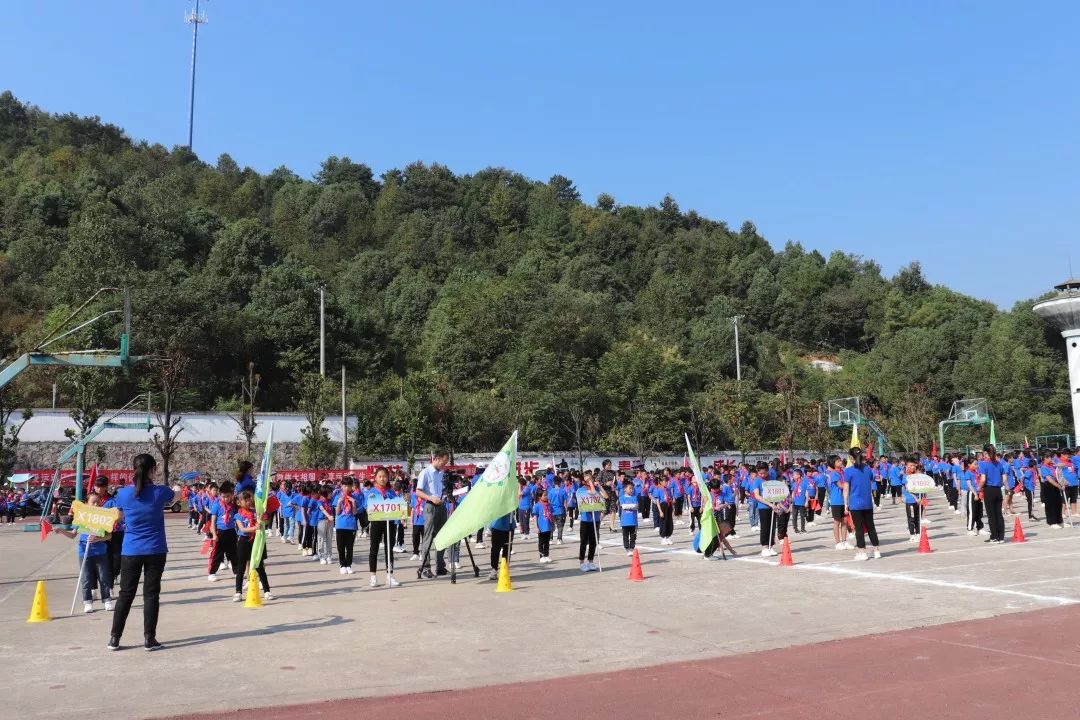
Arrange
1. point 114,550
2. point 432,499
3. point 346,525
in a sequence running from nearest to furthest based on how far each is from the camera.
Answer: point 114,550
point 432,499
point 346,525

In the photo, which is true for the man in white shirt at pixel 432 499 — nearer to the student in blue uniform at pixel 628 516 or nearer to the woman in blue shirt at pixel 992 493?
the student in blue uniform at pixel 628 516

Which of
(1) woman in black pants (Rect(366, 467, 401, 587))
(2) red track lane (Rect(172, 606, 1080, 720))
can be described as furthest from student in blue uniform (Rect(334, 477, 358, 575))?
(2) red track lane (Rect(172, 606, 1080, 720))

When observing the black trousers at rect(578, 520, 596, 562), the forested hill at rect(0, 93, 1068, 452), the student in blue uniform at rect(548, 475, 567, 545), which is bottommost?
the black trousers at rect(578, 520, 596, 562)

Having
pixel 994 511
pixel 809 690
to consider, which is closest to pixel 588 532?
pixel 994 511

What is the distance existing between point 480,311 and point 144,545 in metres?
60.5

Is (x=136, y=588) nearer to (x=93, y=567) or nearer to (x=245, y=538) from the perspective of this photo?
(x=93, y=567)

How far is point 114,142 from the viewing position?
4498 inches

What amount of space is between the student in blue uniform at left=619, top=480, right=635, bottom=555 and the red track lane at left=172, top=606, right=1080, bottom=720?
8947mm

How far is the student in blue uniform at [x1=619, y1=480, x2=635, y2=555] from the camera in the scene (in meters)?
17.3

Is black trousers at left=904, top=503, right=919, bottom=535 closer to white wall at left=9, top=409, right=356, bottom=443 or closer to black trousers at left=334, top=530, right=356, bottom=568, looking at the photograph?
black trousers at left=334, top=530, right=356, bottom=568

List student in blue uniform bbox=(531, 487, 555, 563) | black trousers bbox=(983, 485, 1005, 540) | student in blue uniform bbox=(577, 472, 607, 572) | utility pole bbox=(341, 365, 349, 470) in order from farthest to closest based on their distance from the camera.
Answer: utility pole bbox=(341, 365, 349, 470), black trousers bbox=(983, 485, 1005, 540), student in blue uniform bbox=(531, 487, 555, 563), student in blue uniform bbox=(577, 472, 607, 572)

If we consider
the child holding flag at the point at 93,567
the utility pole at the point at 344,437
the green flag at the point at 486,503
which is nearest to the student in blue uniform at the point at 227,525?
the child holding flag at the point at 93,567

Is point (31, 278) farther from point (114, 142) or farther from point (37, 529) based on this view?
point (114, 142)

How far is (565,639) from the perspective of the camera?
30.0 feet
